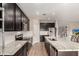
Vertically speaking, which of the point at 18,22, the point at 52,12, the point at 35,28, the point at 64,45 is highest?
the point at 52,12

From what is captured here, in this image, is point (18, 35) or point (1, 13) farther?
point (18, 35)

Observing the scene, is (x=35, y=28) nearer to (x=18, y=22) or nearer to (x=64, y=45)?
(x=64, y=45)

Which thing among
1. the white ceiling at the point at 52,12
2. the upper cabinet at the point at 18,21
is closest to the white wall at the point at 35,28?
the white ceiling at the point at 52,12

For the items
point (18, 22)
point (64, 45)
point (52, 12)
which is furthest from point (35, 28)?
point (18, 22)

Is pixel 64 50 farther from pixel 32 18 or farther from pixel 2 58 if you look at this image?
pixel 2 58

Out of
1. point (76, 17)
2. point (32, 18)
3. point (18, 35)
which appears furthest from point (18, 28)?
point (76, 17)

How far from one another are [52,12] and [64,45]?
23.5 inches

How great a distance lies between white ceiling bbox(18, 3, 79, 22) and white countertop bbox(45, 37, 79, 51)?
0.42m

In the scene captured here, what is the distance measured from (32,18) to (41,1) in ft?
1.56

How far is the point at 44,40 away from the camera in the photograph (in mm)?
2051

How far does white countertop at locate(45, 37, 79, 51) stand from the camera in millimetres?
1810

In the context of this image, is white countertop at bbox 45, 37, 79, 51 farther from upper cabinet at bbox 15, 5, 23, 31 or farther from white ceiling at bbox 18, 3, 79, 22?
upper cabinet at bbox 15, 5, 23, 31

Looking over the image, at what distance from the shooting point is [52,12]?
6.48ft

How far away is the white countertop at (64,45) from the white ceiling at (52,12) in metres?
0.42
